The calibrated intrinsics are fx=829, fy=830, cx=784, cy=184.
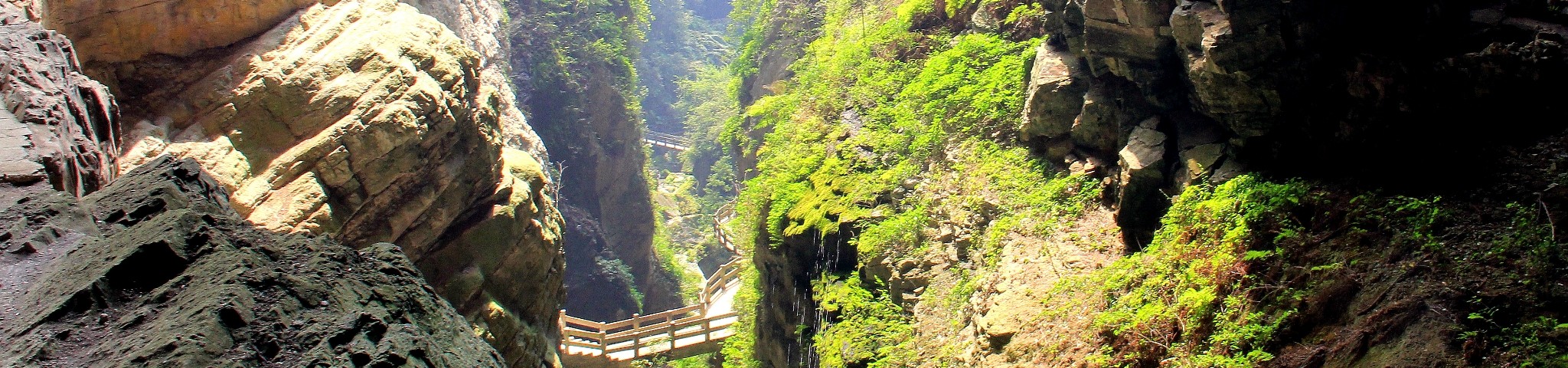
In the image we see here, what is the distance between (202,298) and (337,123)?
19.9 feet

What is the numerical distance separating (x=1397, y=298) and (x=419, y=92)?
374 inches

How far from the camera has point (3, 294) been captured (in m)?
3.93

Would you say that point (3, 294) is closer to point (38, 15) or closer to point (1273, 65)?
point (38, 15)

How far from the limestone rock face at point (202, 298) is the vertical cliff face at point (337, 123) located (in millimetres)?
3932

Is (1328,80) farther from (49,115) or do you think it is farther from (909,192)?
(49,115)

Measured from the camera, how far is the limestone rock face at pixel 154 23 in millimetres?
8320

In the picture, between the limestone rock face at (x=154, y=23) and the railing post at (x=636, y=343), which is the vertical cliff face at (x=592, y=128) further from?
the limestone rock face at (x=154, y=23)

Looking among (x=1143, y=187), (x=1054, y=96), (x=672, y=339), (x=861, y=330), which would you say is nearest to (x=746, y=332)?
(x=672, y=339)

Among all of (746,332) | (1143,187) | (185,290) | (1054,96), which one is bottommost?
(746,332)

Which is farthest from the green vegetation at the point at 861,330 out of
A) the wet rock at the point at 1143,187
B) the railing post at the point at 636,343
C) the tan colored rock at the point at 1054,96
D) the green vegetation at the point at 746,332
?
the railing post at the point at 636,343

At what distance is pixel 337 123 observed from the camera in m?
8.95

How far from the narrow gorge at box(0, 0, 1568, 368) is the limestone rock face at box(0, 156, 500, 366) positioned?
0.06 ft

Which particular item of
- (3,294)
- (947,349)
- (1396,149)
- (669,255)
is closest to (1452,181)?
(1396,149)

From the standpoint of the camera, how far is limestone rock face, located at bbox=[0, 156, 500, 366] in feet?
10.9
